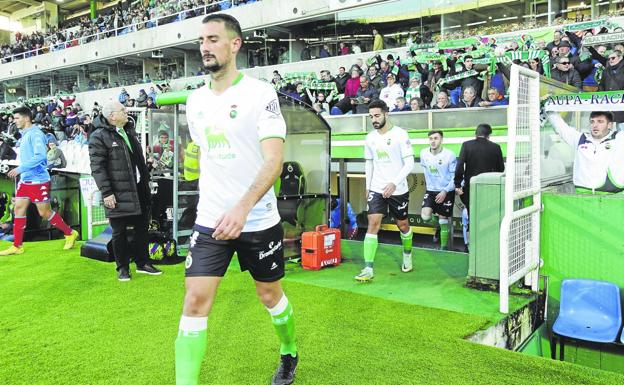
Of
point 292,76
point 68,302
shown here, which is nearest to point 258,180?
point 68,302

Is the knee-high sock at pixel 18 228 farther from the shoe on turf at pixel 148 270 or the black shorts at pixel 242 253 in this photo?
the black shorts at pixel 242 253

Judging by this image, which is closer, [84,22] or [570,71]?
[570,71]

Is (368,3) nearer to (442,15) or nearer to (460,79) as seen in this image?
(442,15)

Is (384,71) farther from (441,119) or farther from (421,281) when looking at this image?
(421,281)

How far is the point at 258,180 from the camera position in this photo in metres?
2.35

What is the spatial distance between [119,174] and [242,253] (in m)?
3.34

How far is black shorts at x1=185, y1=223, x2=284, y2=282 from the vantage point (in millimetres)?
2475

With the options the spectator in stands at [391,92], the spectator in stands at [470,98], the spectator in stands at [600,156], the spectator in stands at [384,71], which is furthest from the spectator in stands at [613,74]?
the spectator in stands at [384,71]

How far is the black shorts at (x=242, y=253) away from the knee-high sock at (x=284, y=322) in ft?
0.68

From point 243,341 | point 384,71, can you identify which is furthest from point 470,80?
point 243,341

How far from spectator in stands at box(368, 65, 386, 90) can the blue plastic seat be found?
24.9ft

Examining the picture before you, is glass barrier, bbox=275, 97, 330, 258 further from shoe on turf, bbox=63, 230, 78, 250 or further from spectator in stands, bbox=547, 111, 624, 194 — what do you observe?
shoe on turf, bbox=63, 230, 78, 250

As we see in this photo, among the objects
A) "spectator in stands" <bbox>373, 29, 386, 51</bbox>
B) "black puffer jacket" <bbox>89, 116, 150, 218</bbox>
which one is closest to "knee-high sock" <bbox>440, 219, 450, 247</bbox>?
"black puffer jacket" <bbox>89, 116, 150, 218</bbox>

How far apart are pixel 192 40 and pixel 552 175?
2073 cm
